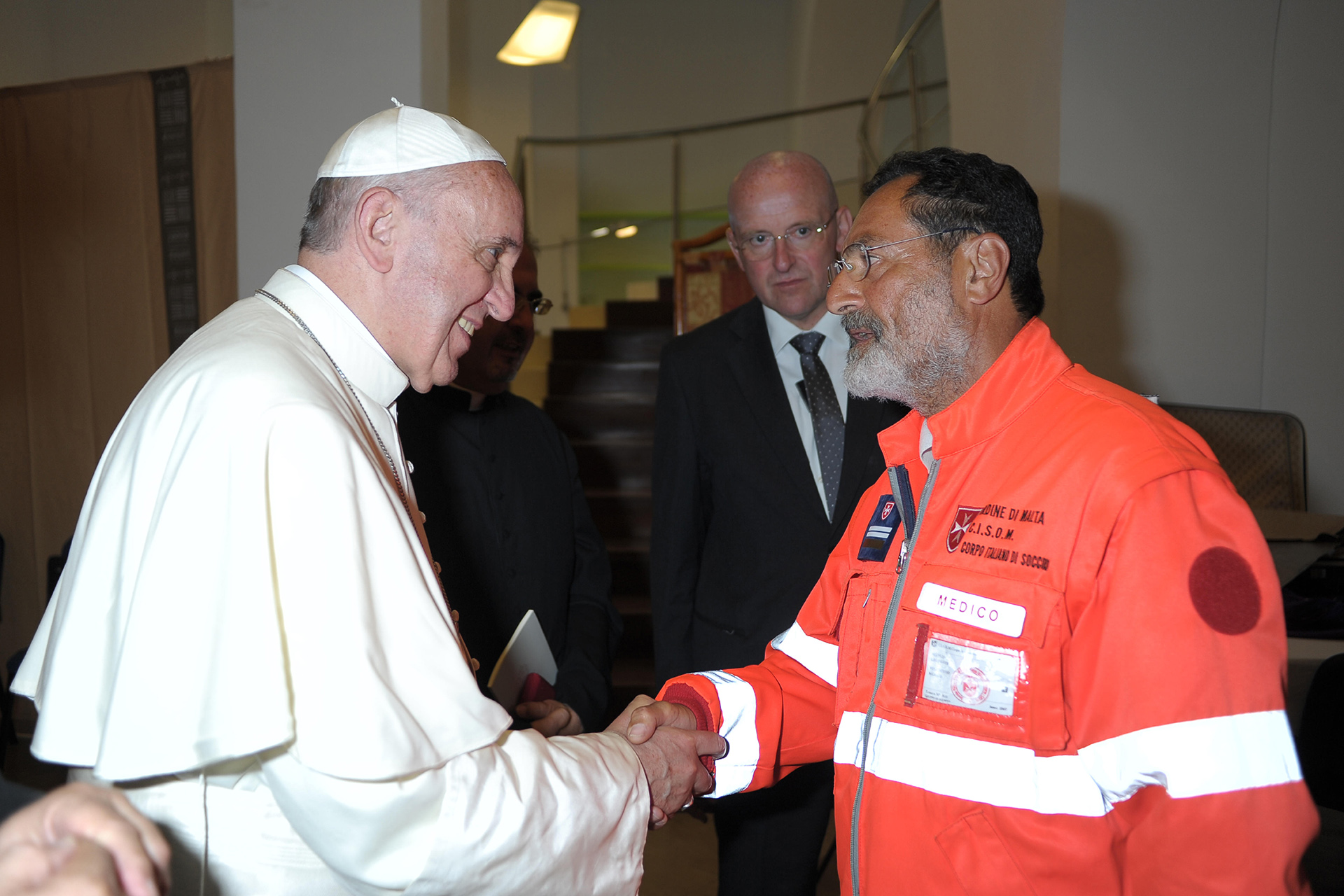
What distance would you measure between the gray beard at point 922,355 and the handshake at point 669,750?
0.70 meters

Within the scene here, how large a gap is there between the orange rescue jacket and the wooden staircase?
3.45 meters

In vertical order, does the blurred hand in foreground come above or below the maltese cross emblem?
below

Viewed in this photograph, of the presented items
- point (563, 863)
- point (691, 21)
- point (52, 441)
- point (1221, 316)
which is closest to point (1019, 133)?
point (1221, 316)

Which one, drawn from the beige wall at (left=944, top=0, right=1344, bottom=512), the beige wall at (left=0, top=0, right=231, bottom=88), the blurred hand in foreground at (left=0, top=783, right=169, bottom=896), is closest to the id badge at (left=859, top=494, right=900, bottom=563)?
the blurred hand in foreground at (left=0, top=783, right=169, bottom=896)

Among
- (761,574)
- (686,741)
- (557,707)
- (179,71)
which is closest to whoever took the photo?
(686,741)

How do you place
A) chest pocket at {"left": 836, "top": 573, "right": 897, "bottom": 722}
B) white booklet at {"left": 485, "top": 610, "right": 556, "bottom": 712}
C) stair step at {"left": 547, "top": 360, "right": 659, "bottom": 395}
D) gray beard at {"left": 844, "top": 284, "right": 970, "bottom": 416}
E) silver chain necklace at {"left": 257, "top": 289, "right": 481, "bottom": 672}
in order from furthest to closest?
→ stair step at {"left": 547, "top": 360, "right": 659, "bottom": 395} → white booklet at {"left": 485, "top": 610, "right": 556, "bottom": 712} → gray beard at {"left": 844, "top": 284, "right": 970, "bottom": 416} → chest pocket at {"left": 836, "top": 573, "right": 897, "bottom": 722} → silver chain necklace at {"left": 257, "top": 289, "right": 481, "bottom": 672}

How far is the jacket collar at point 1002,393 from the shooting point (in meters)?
1.38

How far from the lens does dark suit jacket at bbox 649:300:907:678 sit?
2.27 meters

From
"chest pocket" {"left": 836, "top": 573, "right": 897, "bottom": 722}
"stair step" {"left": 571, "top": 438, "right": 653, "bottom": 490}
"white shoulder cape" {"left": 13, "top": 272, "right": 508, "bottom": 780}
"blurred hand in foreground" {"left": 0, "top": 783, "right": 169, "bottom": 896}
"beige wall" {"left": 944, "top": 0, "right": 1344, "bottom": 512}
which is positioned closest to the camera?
"blurred hand in foreground" {"left": 0, "top": 783, "right": 169, "bottom": 896}

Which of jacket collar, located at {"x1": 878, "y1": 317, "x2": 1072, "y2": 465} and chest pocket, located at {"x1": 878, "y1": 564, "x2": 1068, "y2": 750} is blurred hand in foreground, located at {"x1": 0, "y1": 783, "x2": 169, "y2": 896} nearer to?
chest pocket, located at {"x1": 878, "y1": 564, "x2": 1068, "y2": 750}

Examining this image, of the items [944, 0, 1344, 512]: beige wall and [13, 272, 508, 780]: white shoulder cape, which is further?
[944, 0, 1344, 512]: beige wall

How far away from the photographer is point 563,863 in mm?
1174

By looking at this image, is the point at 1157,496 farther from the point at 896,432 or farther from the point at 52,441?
the point at 52,441

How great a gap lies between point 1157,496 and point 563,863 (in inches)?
35.5
